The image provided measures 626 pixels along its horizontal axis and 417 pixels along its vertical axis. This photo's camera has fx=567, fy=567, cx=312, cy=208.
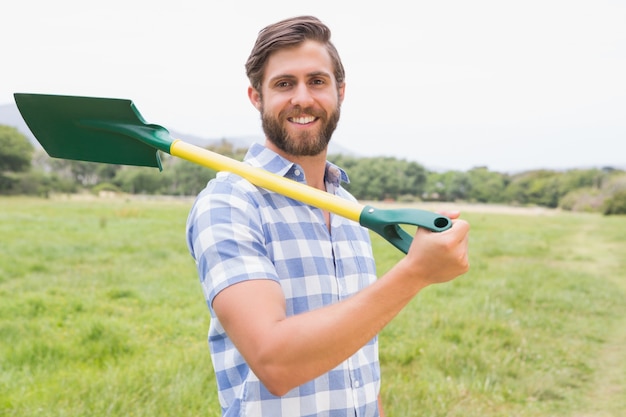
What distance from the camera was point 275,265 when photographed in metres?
1.68

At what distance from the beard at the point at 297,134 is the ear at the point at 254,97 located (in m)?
0.08

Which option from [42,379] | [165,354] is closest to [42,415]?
[42,379]

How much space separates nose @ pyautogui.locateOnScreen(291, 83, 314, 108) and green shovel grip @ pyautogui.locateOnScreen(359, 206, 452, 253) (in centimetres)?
43

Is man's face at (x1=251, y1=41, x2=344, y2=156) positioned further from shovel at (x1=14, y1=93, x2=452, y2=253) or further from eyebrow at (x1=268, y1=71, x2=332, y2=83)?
shovel at (x1=14, y1=93, x2=452, y2=253)

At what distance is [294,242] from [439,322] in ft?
15.6

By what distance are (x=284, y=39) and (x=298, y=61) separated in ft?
0.28

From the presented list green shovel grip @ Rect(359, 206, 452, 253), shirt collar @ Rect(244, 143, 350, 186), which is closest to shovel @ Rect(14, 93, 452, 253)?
shirt collar @ Rect(244, 143, 350, 186)

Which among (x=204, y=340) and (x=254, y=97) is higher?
(x=254, y=97)

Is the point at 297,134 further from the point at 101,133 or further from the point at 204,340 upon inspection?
the point at 204,340

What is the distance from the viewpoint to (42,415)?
3.50m

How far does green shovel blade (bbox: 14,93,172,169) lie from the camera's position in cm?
236

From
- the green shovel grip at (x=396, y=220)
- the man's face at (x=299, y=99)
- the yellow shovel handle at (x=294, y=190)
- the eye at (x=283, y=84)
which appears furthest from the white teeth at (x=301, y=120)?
the green shovel grip at (x=396, y=220)

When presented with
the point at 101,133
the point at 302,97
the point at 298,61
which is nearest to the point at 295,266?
the point at 302,97

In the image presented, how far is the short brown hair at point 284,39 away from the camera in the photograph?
1874 mm
